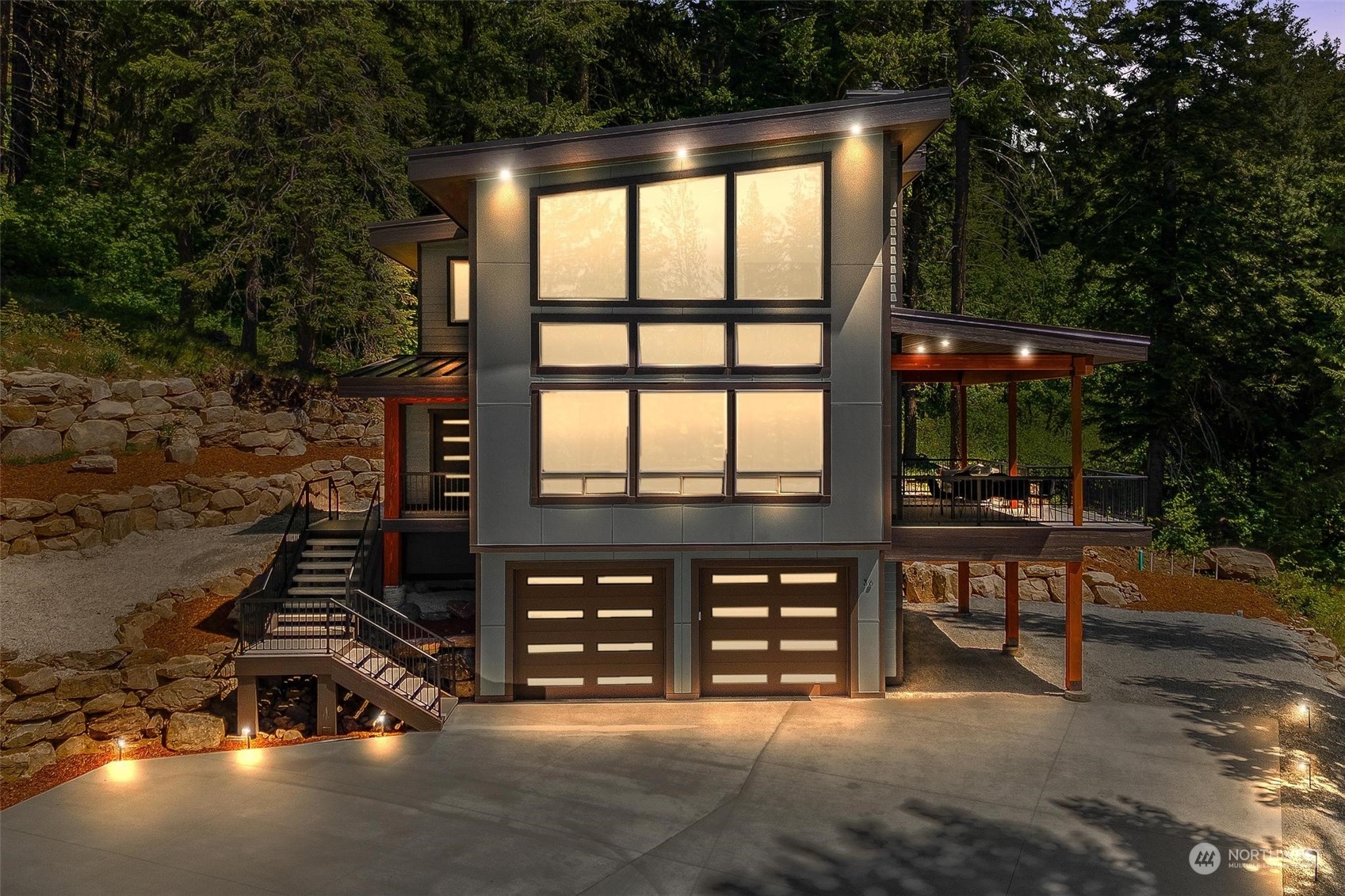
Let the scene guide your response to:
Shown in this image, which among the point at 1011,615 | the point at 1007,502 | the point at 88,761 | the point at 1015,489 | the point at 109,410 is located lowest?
the point at 88,761

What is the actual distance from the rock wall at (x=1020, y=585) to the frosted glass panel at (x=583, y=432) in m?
12.1

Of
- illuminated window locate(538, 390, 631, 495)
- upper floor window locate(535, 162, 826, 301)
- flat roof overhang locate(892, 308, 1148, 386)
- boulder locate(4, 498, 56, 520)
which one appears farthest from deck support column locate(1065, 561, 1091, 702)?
boulder locate(4, 498, 56, 520)

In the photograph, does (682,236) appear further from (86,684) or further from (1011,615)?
(86,684)

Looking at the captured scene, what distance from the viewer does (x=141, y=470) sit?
86.6 feet

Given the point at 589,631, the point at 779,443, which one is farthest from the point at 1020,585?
the point at 589,631

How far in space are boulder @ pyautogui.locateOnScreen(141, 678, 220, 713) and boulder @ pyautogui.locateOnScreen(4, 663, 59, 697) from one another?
1.55 metres

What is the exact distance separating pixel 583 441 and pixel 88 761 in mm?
8777

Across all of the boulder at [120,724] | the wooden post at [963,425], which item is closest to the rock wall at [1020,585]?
the wooden post at [963,425]

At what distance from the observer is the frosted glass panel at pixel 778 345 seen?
51.6ft

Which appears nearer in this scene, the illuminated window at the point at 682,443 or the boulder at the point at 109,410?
the illuminated window at the point at 682,443

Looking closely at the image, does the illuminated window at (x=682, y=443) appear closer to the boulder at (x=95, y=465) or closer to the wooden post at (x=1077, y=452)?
the wooden post at (x=1077, y=452)

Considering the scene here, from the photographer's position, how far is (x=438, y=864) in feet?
31.9

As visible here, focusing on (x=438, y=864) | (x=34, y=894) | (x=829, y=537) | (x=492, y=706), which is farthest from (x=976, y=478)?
(x=34, y=894)

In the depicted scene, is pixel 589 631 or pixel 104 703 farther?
pixel 589 631
